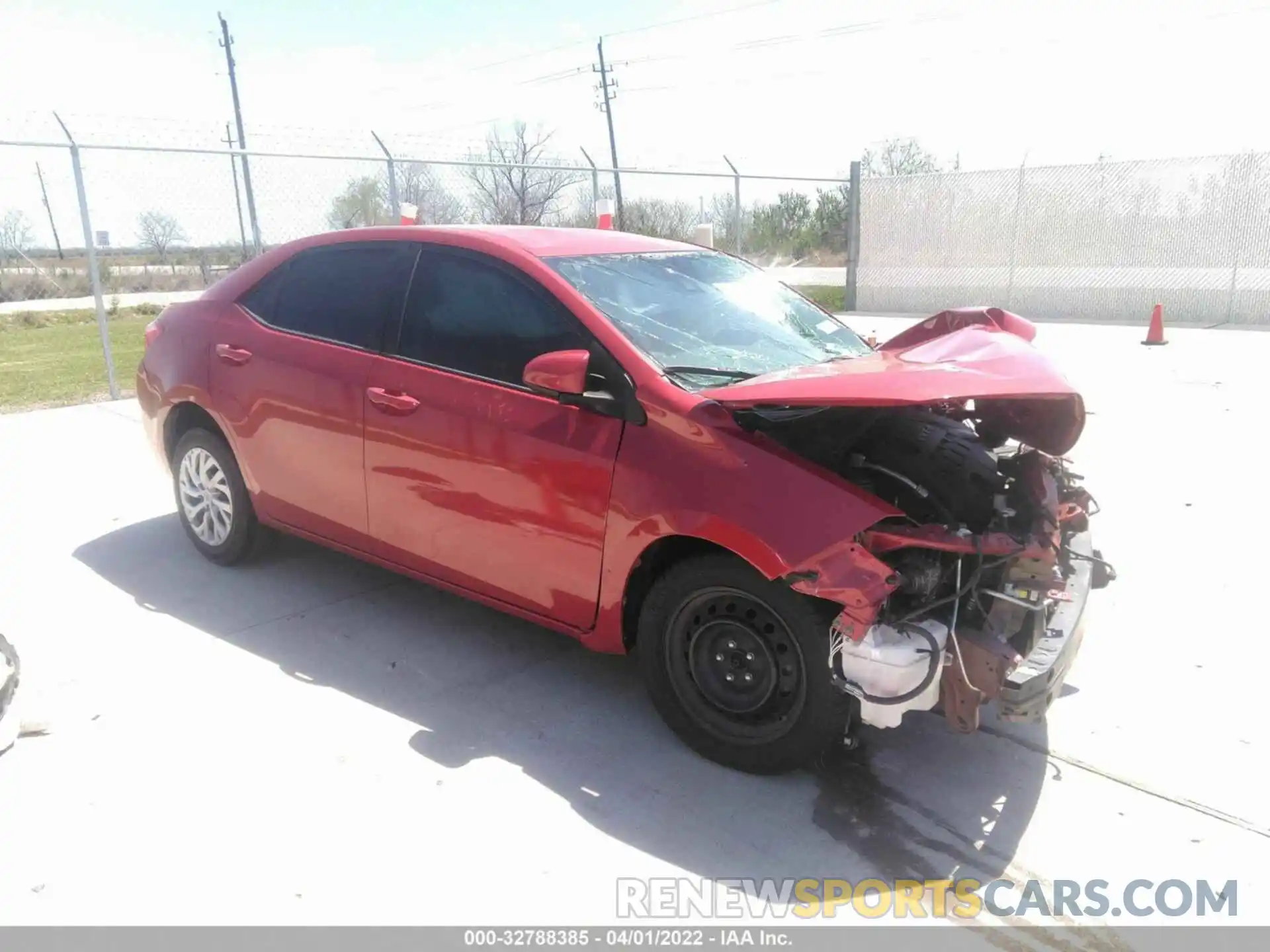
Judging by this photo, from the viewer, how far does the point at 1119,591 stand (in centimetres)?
458

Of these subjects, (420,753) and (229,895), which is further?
(420,753)

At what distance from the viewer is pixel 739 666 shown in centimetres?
314

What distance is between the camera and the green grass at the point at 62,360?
971cm

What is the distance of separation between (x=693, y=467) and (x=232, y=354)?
266 cm

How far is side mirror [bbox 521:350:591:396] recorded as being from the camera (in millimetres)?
3172

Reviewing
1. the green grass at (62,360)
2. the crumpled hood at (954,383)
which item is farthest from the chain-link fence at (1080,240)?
the crumpled hood at (954,383)

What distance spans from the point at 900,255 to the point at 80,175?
13.9 metres

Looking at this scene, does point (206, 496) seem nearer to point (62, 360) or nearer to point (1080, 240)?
point (62, 360)

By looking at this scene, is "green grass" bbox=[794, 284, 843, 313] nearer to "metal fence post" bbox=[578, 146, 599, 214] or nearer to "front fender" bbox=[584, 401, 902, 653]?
"metal fence post" bbox=[578, 146, 599, 214]

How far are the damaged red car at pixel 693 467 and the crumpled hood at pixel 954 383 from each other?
0.01 metres
